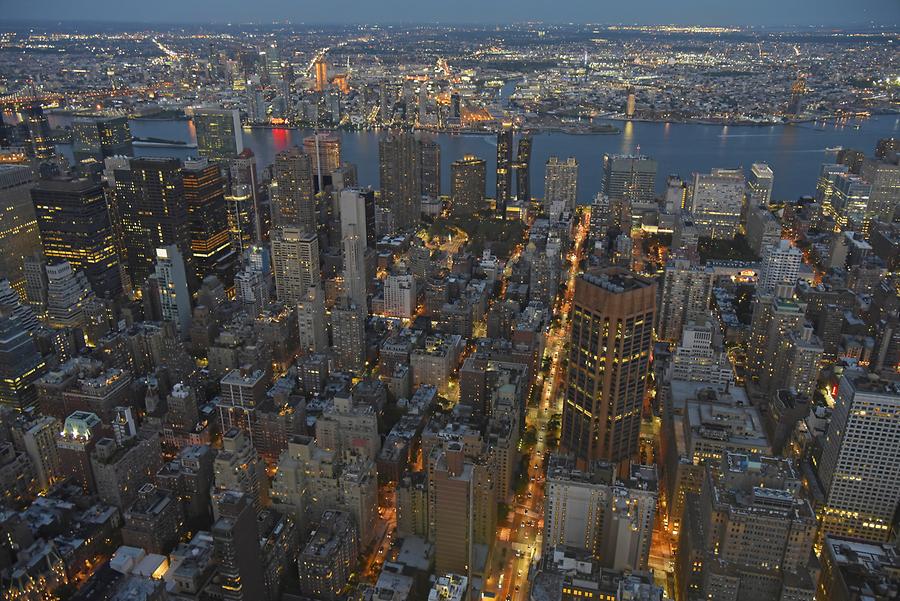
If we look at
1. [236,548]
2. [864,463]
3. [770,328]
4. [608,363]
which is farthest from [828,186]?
[236,548]

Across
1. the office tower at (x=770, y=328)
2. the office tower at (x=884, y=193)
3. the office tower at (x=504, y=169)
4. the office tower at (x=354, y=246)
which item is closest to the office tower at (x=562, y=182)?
the office tower at (x=504, y=169)

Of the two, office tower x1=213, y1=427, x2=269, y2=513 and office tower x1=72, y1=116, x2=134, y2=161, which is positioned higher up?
office tower x1=72, y1=116, x2=134, y2=161

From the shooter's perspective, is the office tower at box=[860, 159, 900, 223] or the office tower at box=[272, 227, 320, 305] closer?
the office tower at box=[272, 227, 320, 305]

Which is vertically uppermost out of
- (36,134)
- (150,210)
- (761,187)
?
(36,134)

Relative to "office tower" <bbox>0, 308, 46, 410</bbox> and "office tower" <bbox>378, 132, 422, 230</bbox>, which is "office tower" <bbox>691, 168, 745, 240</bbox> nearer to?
"office tower" <bbox>378, 132, 422, 230</bbox>

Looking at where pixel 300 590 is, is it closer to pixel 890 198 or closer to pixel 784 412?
pixel 784 412

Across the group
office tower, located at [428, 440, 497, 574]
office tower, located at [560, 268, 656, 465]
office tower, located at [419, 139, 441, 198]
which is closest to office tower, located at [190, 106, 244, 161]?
office tower, located at [419, 139, 441, 198]

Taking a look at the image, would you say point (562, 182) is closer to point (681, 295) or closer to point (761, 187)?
point (761, 187)
